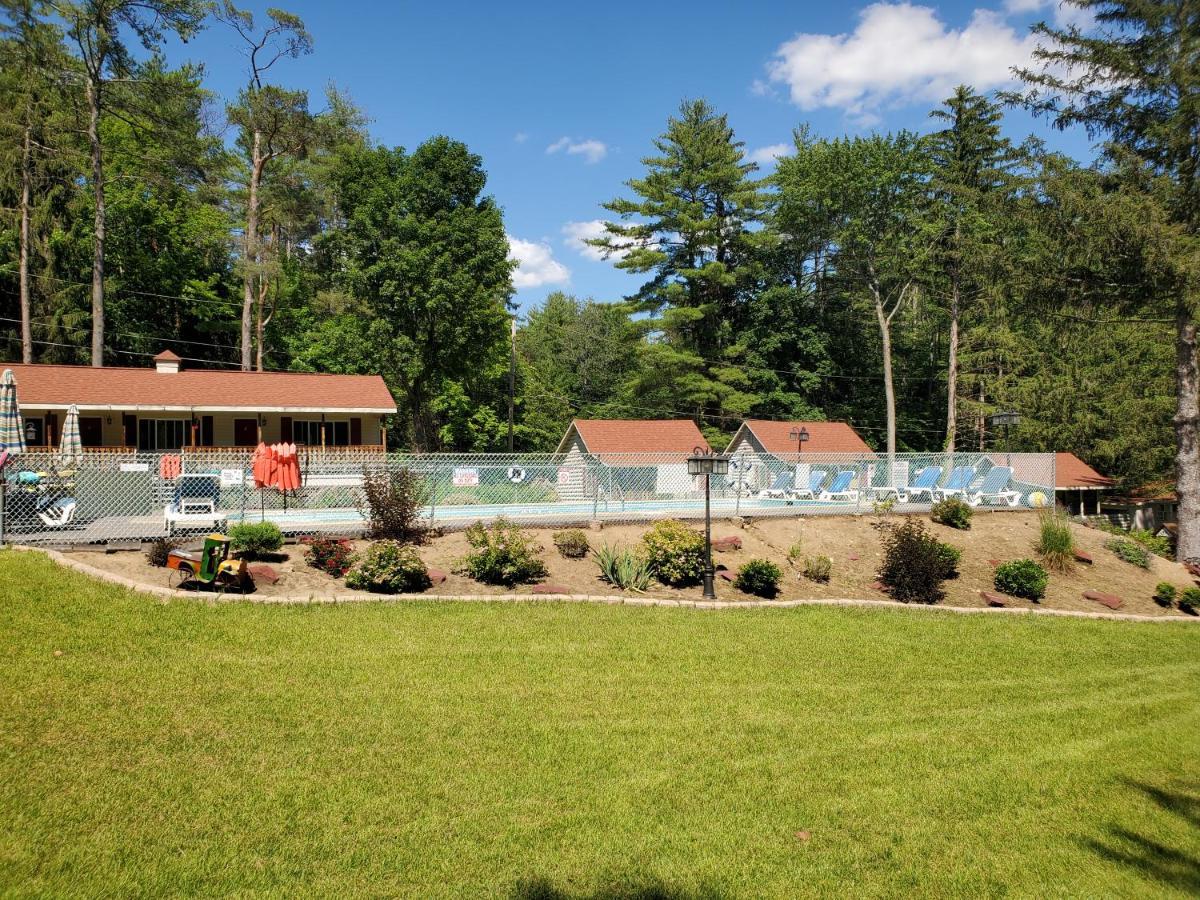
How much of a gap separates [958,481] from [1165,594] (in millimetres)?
7013

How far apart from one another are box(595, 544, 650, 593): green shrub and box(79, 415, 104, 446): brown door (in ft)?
72.6

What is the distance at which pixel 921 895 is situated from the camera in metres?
4.20

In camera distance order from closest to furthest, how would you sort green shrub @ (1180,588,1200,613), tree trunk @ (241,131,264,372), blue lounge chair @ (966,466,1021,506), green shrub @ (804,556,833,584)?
green shrub @ (804,556,833,584) → green shrub @ (1180,588,1200,613) → blue lounge chair @ (966,466,1021,506) → tree trunk @ (241,131,264,372)

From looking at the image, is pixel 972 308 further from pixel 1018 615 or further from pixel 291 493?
pixel 291 493

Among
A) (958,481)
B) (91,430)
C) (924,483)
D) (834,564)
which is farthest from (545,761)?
(91,430)

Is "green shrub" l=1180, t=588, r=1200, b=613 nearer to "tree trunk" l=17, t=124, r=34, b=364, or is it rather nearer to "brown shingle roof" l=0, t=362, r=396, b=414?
"brown shingle roof" l=0, t=362, r=396, b=414

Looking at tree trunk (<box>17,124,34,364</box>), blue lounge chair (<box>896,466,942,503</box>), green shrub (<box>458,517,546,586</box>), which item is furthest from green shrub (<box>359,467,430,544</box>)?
tree trunk (<box>17,124,34,364</box>)

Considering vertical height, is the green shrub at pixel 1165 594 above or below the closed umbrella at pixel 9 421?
below

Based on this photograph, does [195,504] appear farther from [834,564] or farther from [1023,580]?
[1023,580]

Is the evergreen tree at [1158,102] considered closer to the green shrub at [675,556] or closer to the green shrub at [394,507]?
the green shrub at [675,556]

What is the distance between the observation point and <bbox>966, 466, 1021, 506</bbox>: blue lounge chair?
21.6 metres

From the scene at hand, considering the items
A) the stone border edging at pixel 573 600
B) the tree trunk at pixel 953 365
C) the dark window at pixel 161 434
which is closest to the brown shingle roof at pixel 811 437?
the tree trunk at pixel 953 365

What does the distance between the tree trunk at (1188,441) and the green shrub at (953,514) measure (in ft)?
20.1

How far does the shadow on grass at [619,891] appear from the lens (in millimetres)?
3941
